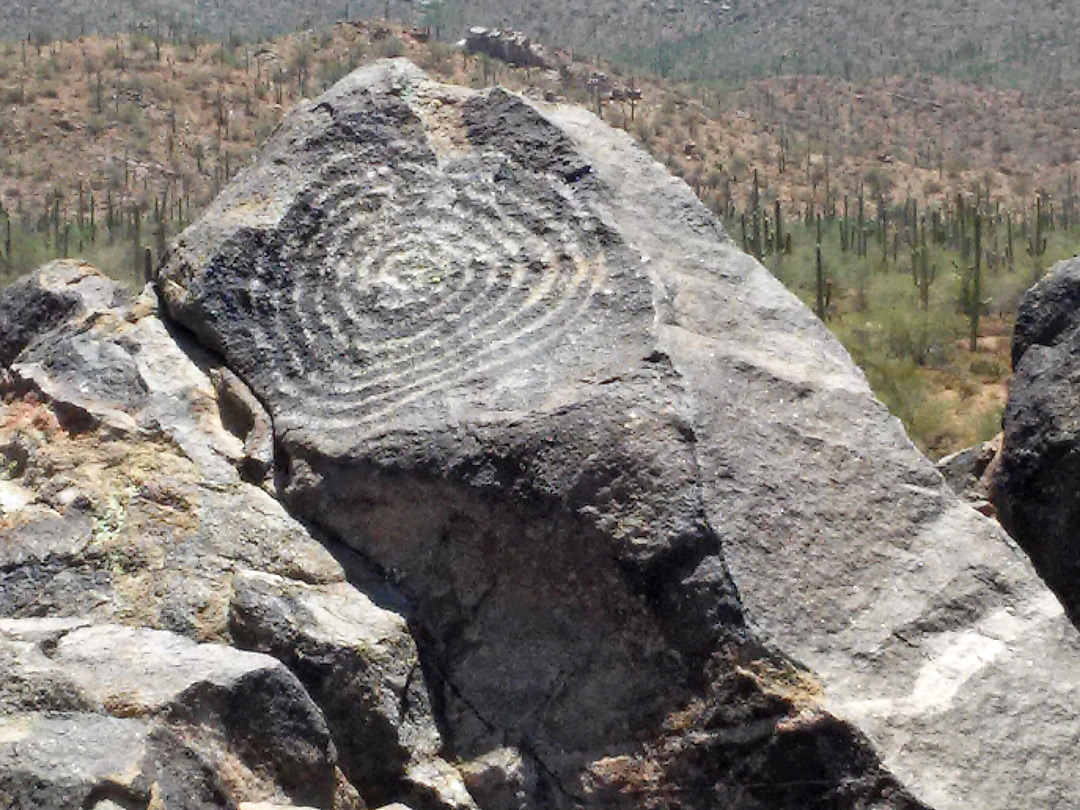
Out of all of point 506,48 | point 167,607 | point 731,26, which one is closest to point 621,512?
point 167,607

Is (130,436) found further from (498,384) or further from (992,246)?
(992,246)

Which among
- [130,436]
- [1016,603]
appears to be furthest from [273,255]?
[1016,603]

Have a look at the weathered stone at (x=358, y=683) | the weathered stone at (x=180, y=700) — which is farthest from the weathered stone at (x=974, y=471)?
the weathered stone at (x=180, y=700)

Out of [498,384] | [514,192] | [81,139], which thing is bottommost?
[81,139]

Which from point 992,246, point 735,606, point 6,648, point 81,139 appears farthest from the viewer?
point 81,139

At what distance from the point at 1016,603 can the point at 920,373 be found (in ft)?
43.5

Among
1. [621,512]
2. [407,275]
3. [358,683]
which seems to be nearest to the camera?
[358,683]

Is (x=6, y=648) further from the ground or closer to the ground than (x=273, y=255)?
closer to the ground

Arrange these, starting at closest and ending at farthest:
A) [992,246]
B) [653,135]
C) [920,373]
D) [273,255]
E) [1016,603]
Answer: [1016,603]
[273,255]
[920,373]
[992,246]
[653,135]

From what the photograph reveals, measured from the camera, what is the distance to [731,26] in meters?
70.3

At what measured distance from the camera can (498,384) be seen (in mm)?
5633

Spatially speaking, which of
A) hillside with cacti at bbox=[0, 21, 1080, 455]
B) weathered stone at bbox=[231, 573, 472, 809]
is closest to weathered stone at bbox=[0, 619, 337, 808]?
weathered stone at bbox=[231, 573, 472, 809]

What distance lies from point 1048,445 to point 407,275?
2756 millimetres

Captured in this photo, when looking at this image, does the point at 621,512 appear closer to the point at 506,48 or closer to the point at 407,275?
the point at 407,275
